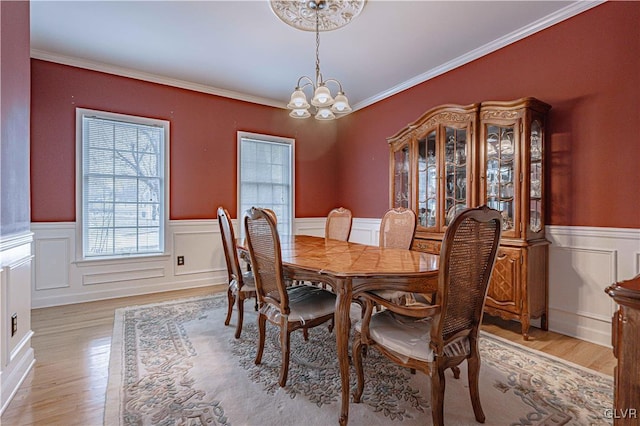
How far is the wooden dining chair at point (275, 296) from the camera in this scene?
181cm

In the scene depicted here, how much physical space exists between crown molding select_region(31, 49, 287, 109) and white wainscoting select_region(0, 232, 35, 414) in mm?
2326

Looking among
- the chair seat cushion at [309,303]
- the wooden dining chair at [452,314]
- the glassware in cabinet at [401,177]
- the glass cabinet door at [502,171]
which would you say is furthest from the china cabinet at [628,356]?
the glassware in cabinet at [401,177]

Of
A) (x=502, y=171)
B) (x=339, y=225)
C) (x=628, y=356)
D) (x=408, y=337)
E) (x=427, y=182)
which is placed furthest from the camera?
(x=339, y=225)

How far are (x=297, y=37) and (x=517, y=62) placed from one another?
2136mm

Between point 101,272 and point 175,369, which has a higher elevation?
point 101,272

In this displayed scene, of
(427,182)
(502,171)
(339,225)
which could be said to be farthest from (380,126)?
(502,171)

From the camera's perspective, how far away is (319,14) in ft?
8.43

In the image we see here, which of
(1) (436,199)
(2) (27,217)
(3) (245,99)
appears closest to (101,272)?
(2) (27,217)

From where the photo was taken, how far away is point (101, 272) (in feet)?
11.9

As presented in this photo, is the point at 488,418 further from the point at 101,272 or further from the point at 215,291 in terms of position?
the point at 101,272

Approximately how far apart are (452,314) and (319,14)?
2483 mm

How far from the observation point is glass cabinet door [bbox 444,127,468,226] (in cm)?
304

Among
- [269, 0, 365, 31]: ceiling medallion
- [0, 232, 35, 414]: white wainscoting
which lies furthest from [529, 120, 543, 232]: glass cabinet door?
[0, 232, 35, 414]: white wainscoting

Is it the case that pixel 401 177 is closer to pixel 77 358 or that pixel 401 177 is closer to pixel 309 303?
pixel 309 303
